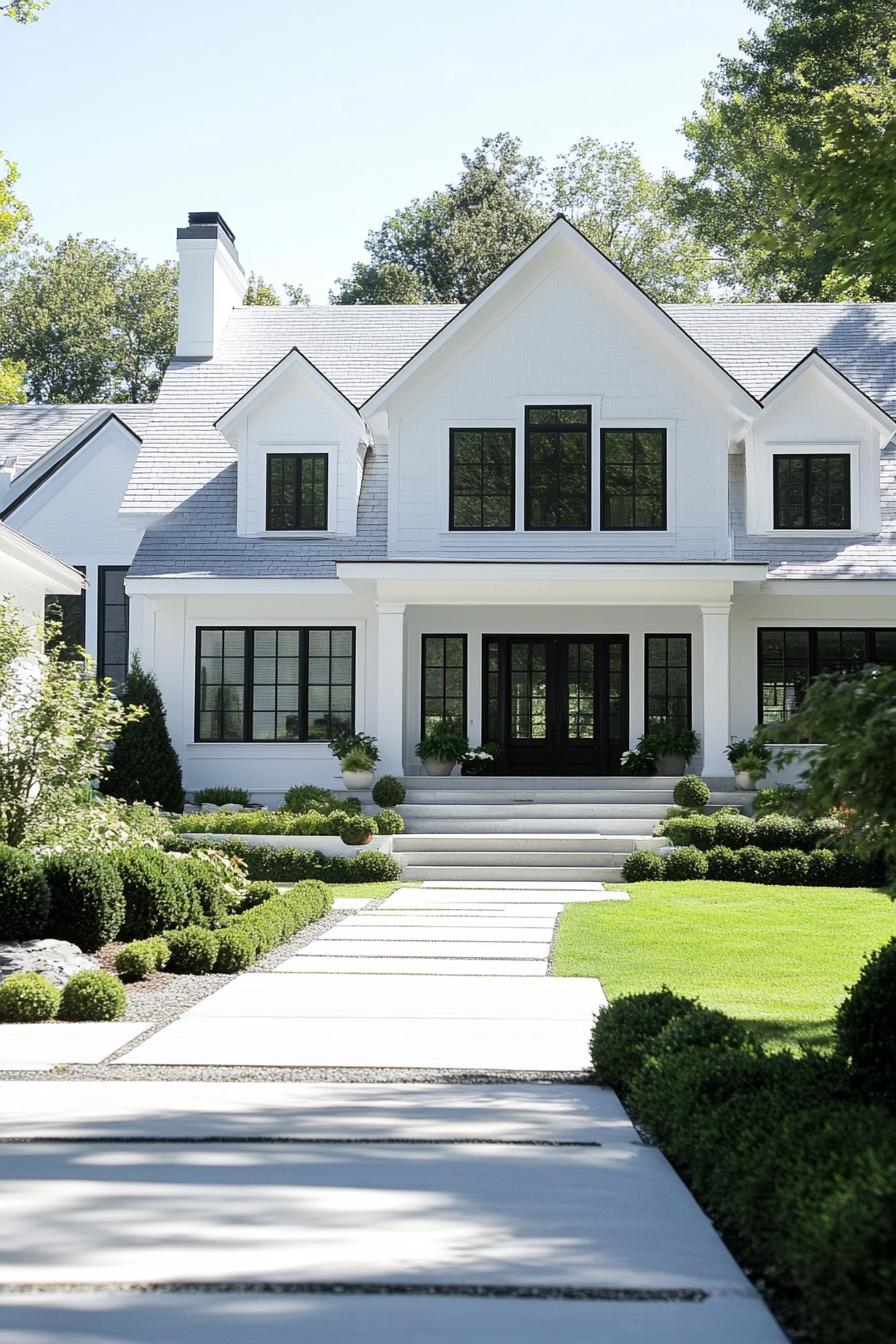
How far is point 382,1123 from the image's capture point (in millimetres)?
5750

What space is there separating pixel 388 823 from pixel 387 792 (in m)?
0.99

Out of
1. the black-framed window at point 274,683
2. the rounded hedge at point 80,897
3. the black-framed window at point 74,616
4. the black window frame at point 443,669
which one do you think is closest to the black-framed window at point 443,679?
the black window frame at point 443,669

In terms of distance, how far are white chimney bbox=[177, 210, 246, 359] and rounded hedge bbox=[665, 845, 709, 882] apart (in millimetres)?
14383

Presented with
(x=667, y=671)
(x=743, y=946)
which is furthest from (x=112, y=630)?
(x=743, y=946)

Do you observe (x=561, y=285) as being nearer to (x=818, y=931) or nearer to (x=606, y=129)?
(x=818, y=931)

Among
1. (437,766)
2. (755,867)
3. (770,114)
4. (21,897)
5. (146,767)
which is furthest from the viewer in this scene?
(770,114)

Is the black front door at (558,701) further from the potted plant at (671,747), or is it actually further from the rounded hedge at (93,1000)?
the rounded hedge at (93,1000)

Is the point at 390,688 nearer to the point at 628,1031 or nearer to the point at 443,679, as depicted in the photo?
the point at 443,679

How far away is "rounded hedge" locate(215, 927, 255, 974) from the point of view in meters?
10.3

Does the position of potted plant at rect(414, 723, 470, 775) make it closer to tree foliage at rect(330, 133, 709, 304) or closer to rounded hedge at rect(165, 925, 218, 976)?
rounded hedge at rect(165, 925, 218, 976)

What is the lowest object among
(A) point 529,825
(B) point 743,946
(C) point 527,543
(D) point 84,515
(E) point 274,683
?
(B) point 743,946

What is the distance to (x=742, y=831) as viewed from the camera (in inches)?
678

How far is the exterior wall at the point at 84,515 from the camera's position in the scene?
24453 millimetres

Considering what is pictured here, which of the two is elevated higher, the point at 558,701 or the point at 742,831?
the point at 558,701
